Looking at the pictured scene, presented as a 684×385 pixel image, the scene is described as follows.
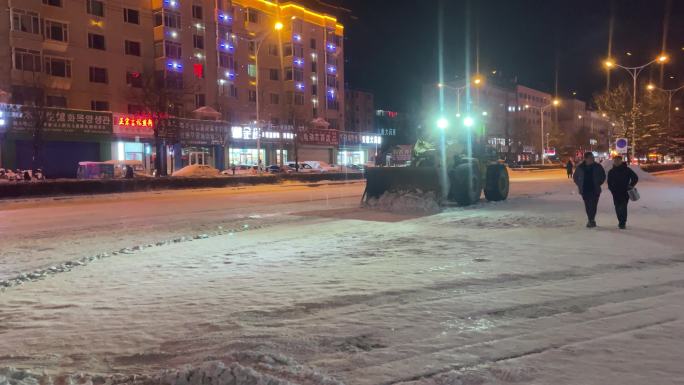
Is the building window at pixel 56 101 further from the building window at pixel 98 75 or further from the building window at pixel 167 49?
the building window at pixel 167 49

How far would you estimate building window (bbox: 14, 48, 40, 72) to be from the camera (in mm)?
38594

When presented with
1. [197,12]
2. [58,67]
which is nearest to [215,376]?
[58,67]

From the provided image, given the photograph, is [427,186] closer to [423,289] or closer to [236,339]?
[423,289]

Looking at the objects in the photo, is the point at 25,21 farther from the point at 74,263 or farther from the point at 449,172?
the point at 74,263

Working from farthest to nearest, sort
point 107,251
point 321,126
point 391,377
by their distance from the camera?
point 321,126
point 107,251
point 391,377

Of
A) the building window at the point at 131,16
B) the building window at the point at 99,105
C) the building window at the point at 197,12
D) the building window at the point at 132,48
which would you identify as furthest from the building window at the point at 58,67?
the building window at the point at 197,12

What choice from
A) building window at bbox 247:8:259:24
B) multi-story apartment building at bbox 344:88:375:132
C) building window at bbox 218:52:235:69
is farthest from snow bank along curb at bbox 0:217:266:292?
multi-story apartment building at bbox 344:88:375:132

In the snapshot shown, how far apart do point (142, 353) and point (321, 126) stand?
197ft

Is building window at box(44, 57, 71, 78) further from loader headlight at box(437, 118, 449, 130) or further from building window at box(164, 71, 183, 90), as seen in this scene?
loader headlight at box(437, 118, 449, 130)

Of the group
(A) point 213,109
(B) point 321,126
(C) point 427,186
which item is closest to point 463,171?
(C) point 427,186

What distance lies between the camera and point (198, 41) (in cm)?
5084

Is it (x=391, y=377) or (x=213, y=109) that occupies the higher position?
(x=213, y=109)

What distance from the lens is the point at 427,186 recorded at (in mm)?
16109

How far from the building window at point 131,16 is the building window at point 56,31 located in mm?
5583
